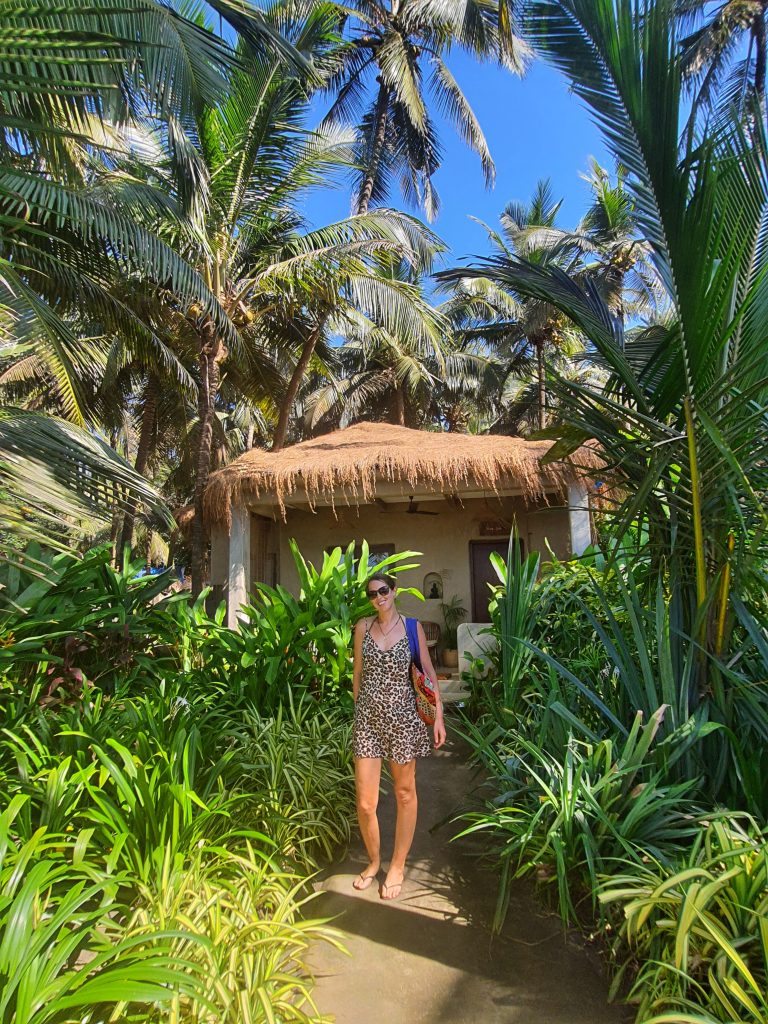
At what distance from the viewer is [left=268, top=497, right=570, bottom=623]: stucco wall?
10078 mm

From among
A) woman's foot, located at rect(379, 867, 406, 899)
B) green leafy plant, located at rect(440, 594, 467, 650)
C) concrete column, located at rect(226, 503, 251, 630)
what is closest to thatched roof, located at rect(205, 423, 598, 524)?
concrete column, located at rect(226, 503, 251, 630)

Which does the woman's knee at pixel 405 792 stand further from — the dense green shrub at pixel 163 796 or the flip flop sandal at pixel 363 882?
the dense green shrub at pixel 163 796

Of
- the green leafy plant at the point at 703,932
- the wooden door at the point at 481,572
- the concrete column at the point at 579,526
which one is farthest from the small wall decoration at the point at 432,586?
the green leafy plant at the point at 703,932

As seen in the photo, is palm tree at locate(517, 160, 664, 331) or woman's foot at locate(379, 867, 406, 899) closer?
woman's foot at locate(379, 867, 406, 899)

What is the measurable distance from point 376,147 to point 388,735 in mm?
13930

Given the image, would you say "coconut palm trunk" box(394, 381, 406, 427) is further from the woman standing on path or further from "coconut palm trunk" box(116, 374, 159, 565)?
the woman standing on path

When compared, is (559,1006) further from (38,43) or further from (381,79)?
(381,79)

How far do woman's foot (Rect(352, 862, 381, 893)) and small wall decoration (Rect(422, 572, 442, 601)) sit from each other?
7375 millimetres

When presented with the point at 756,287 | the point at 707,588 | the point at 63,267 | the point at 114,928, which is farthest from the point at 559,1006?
the point at 63,267

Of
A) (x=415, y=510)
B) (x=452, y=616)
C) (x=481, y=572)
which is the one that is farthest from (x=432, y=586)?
(x=415, y=510)

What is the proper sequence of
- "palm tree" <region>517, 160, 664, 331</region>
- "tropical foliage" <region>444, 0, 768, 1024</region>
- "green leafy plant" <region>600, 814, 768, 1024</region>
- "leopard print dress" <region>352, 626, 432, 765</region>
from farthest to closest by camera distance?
"palm tree" <region>517, 160, 664, 331</region>
"leopard print dress" <region>352, 626, 432, 765</region>
"tropical foliage" <region>444, 0, 768, 1024</region>
"green leafy plant" <region>600, 814, 768, 1024</region>

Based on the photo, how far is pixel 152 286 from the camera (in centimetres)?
828

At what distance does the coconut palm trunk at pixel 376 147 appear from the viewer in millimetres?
13131

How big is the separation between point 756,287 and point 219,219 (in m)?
7.52
